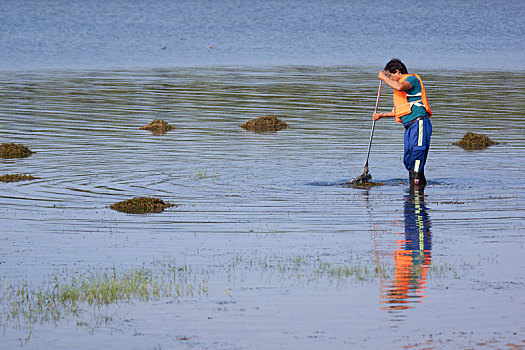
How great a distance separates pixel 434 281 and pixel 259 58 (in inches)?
2095

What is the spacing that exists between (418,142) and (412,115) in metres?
0.47

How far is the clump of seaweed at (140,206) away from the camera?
15.4m

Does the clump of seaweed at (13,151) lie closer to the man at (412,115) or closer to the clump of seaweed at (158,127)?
the clump of seaweed at (158,127)

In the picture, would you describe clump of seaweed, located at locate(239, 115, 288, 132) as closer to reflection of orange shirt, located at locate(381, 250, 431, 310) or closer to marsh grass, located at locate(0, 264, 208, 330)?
reflection of orange shirt, located at locate(381, 250, 431, 310)

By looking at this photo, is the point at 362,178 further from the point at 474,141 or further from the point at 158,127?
the point at 158,127

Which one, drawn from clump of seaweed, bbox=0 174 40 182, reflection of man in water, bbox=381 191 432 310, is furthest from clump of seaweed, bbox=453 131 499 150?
clump of seaweed, bbox=0 174 40 182

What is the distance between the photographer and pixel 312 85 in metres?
41.4

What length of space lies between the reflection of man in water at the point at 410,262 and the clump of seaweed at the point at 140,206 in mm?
3803

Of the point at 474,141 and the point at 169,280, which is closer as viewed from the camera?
the point at 169,280

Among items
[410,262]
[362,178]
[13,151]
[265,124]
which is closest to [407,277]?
[410,262]

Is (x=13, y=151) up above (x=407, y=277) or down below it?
above

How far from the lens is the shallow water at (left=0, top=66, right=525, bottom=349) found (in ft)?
30.4

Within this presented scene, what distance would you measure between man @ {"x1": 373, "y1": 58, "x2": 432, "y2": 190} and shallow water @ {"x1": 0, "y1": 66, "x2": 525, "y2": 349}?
51cm

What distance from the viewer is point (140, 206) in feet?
50.7
